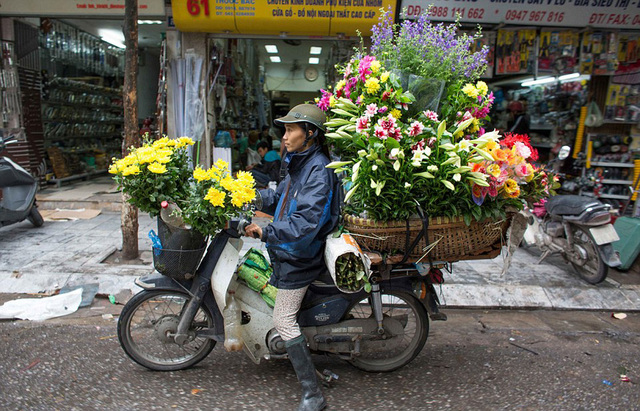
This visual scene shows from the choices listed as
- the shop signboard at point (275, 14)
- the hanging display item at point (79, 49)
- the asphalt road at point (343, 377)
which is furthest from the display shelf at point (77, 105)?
the asphalt road at point (343, 377)

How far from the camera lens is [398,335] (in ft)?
11.1

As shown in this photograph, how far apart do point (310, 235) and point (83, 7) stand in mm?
6641

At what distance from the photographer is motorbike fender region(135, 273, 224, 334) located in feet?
10.4

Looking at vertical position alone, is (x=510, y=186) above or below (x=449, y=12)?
below

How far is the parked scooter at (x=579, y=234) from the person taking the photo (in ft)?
16.6

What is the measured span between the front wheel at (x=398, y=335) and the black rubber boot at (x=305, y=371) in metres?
0.46

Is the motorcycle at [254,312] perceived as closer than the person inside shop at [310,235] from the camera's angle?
No

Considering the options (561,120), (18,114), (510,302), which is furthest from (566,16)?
(18,114)

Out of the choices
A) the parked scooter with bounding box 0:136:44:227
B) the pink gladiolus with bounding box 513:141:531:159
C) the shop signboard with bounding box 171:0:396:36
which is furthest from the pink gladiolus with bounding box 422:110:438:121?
the parked scooter with bounding box 0:136:44:227

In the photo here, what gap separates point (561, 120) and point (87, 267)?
7763mm

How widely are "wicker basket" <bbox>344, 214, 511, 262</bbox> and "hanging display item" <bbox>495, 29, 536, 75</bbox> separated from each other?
5308 mm

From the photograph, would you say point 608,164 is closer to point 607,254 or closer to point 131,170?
point 607,254

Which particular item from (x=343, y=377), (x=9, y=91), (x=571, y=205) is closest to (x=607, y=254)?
(x=571, y=205)

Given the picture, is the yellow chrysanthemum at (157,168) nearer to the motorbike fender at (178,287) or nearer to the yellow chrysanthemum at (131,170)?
the yellow chrysanthemum at (131,170)
